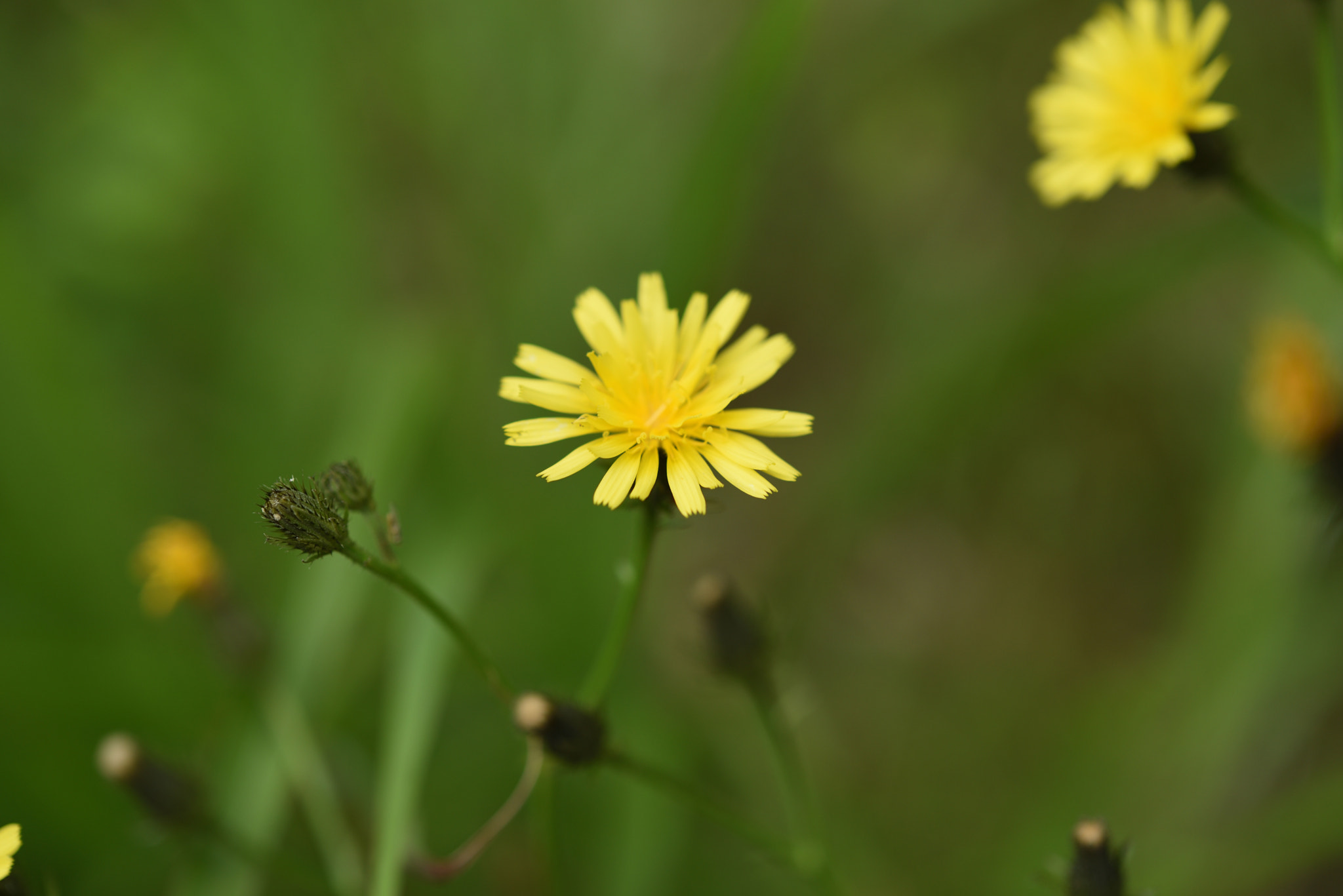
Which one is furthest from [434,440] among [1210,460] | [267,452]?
[1210,460]

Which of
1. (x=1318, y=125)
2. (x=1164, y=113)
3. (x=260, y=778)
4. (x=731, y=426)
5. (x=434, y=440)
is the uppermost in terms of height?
(x=1318, y=125)

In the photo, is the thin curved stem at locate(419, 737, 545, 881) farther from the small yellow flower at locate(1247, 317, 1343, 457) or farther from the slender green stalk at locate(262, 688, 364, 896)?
the small yellow flower at locate(1247, 317, 1343, 457)

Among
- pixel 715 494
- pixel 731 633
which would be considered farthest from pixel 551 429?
pixel 715 494

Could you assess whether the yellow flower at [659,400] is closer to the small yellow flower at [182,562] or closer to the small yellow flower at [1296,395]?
the small yellow flower at [182,562]

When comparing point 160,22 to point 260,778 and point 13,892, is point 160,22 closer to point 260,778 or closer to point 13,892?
point 260,778

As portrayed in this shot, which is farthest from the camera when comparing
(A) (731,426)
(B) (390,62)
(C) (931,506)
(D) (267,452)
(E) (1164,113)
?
(B) (390,62)

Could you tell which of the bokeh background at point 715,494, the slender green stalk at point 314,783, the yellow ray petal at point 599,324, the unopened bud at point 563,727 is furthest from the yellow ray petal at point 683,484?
the slender green stalk at point 314,783

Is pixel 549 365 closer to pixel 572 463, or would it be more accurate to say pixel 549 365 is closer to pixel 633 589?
pixel 572 463
